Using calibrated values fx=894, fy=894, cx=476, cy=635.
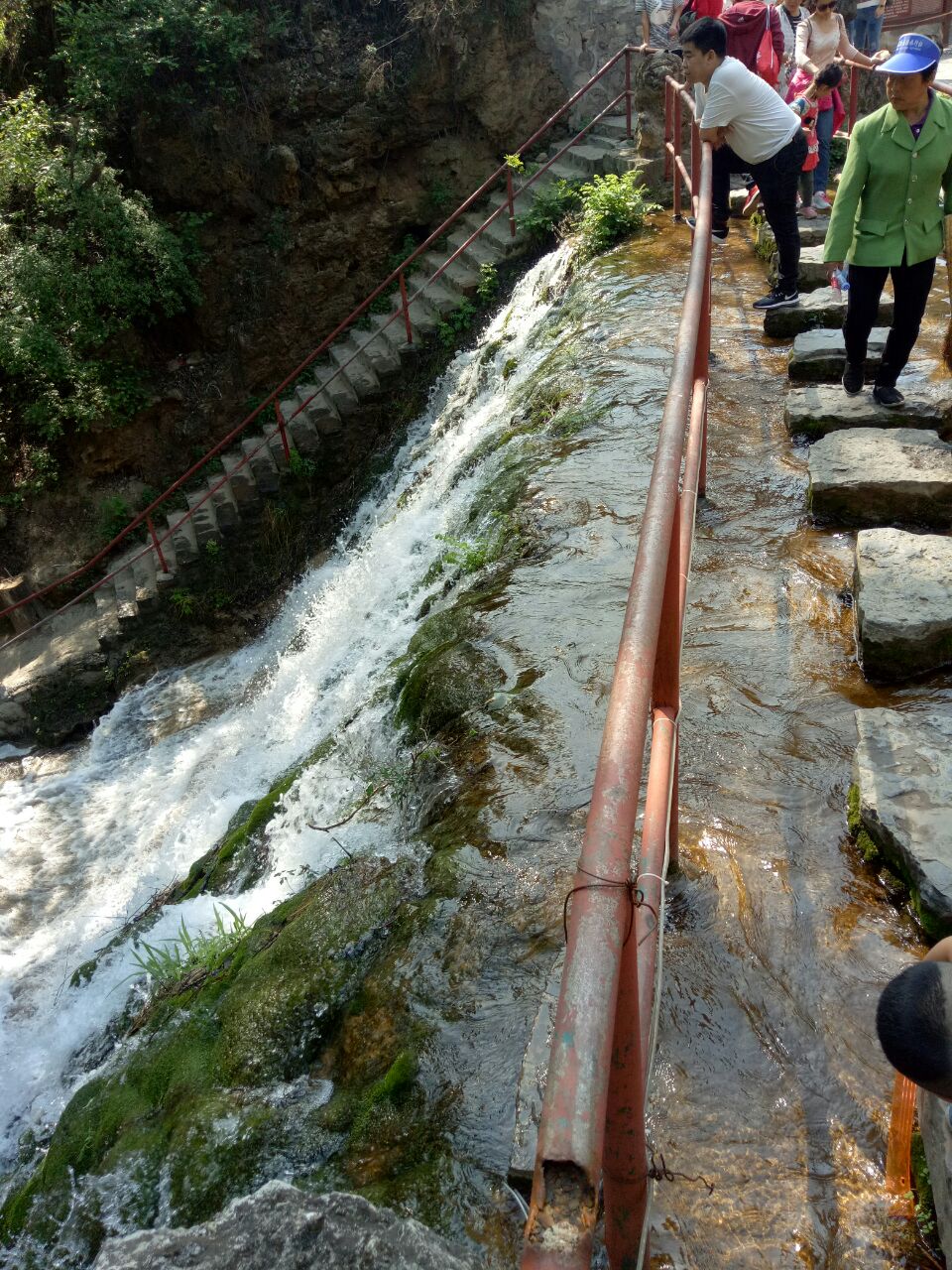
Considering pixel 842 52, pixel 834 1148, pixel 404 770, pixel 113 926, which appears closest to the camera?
pixel 834 1148

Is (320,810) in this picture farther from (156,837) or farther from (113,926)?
(156,837)

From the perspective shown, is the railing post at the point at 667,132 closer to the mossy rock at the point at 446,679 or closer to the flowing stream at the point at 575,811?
the flowing stream at the point at 575,811

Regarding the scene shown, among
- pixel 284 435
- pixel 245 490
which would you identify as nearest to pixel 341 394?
pixel 284 435

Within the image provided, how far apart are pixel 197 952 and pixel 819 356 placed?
5.04 meters

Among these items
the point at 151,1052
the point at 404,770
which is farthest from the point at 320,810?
the point at 151,1052

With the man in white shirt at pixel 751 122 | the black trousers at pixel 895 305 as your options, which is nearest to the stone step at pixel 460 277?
the man in white shirt at pixel 751 122

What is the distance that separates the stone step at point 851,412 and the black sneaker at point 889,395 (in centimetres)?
3

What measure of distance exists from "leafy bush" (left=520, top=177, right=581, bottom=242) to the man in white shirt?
473cm

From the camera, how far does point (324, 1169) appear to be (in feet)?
7.83

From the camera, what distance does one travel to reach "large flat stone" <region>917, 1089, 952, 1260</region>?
1708 millimetres

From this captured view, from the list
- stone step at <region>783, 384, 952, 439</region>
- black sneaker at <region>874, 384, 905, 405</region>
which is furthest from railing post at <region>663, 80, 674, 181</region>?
black sneaker at <region>874, 384, 905, 405</region>

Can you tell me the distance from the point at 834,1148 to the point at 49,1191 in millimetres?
2553

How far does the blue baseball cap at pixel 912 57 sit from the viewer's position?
13.1 ft

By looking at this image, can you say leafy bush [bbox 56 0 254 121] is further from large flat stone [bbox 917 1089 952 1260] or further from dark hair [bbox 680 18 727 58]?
large flat stone [bbox 917 1089 952 1260]
